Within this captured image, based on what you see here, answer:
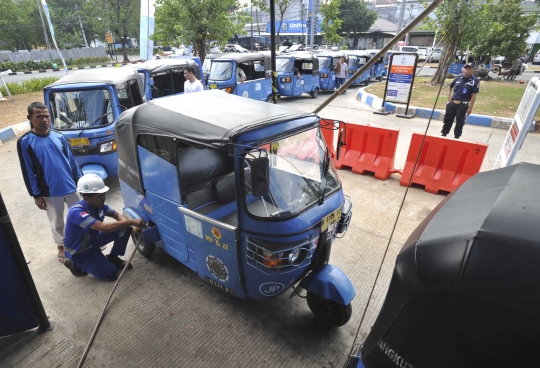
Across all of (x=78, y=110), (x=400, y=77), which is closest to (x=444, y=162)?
(x=400, y=77)

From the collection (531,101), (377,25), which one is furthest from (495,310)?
(377,25)

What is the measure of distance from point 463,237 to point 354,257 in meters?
2.95

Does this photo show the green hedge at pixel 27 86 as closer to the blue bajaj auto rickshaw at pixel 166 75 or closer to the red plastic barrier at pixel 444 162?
the blue bajaj auto rickshaw at pixel 166 75

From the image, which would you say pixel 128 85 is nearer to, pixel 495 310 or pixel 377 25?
pixel 495 310

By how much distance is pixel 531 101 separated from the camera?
443 centimetres

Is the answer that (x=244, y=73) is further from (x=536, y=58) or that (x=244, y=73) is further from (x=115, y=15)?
(x=115, y=15)

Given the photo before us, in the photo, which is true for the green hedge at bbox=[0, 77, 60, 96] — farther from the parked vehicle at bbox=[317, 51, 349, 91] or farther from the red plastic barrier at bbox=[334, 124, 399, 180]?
the red plastic barrier at bbox=[334, 124, 399, 180]

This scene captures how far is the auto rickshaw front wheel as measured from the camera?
9.67 feet

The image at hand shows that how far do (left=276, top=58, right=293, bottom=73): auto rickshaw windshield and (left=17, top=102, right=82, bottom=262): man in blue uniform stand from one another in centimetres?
1174

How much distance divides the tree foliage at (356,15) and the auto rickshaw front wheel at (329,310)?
5160cm

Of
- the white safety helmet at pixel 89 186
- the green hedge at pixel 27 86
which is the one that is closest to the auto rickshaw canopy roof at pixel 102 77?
the white safety helmet at pixel 89 186

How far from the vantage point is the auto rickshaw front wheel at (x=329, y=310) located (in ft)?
9.67

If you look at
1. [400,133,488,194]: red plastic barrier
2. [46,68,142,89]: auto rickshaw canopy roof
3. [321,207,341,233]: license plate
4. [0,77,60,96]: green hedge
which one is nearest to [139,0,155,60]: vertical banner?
[0,77,60,96]: green hedge

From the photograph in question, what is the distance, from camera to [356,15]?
153 feet
